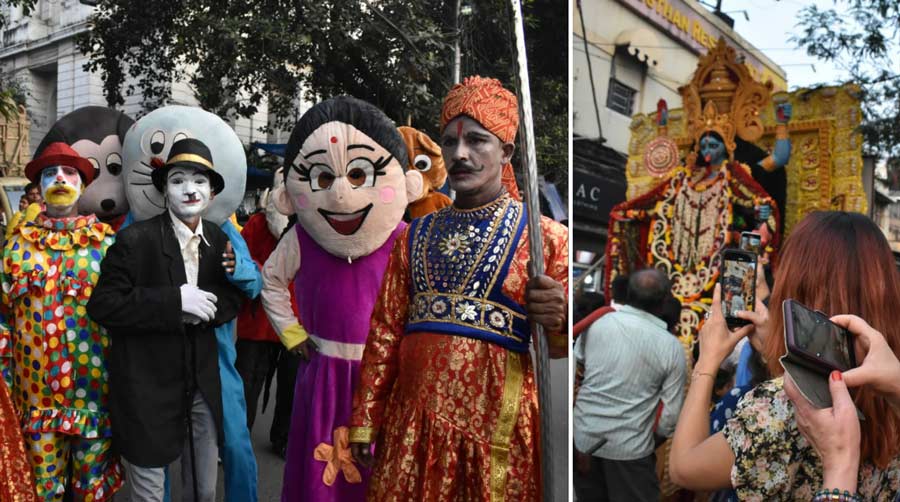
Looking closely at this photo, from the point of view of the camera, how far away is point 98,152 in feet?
11.4

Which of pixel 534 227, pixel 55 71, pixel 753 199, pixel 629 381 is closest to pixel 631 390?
pixel 629 381

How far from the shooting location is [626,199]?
2.98 metres

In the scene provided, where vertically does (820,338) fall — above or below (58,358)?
above

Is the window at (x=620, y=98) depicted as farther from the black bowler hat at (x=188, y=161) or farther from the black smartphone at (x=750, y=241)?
the black bowler hat at (x=188, y=161)

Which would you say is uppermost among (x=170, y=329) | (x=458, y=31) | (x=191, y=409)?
(x=458, y=31)

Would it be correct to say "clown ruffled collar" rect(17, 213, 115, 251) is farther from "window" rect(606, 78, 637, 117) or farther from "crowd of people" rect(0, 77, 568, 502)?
"window" rect(606, 78, 637, 117)

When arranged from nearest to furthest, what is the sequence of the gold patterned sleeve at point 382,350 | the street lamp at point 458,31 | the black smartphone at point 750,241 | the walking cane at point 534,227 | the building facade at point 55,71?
the walking cane at point 534,227
the gold patterned sleeve at point 382,350
the black smartphone at point 750,241
the street lamp at point 458,31
the building facade at point 55,71

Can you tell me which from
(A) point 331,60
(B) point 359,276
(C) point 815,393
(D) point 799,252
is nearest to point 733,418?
(C) point 815,393

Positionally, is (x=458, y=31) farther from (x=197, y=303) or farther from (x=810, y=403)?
(x=810, y=403)

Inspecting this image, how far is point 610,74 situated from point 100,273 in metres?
1.83

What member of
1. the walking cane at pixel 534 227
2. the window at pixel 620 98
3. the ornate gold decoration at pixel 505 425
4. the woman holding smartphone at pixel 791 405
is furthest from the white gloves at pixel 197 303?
the woman holding smartphone at pixel 791 405

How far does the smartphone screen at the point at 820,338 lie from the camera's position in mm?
1245

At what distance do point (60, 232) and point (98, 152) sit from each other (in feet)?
2.75

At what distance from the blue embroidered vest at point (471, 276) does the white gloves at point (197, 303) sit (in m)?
0.84
